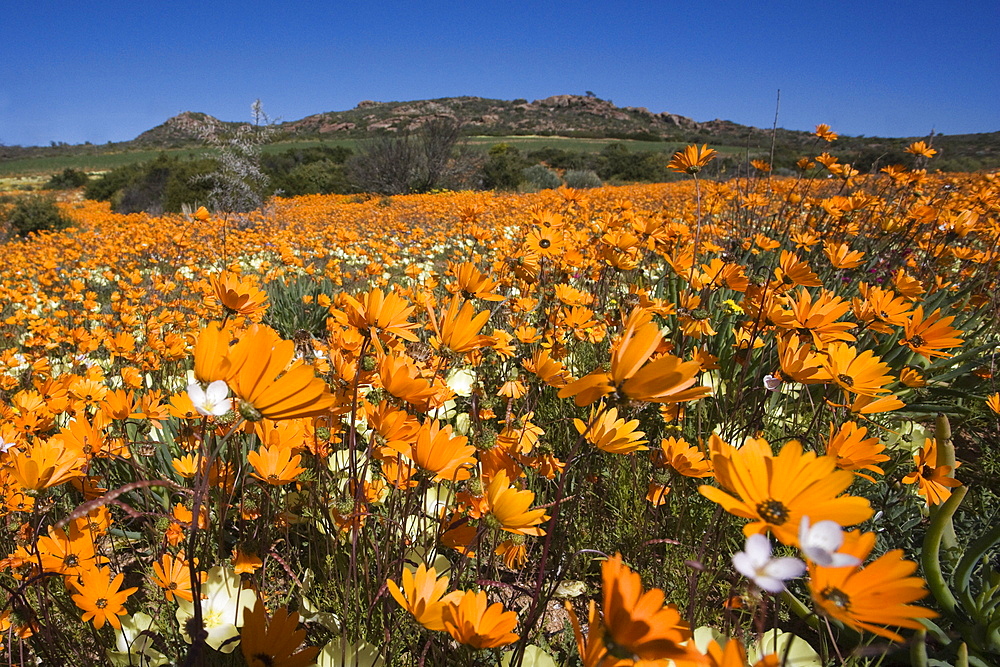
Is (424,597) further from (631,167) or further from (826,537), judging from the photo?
(631,167)

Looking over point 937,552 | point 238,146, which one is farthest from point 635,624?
point 238,146


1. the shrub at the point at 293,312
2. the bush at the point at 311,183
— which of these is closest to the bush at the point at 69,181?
the bush at the point at 311,183

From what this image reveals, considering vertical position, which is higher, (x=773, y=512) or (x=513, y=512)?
(x=773, y=512)

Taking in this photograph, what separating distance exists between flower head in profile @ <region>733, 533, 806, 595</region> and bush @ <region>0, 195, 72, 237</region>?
13.1 metres

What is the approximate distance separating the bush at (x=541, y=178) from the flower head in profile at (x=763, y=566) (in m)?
17.3

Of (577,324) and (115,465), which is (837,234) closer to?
(577,324)

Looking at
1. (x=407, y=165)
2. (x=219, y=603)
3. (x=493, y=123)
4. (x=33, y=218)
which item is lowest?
(x=219, y=603)

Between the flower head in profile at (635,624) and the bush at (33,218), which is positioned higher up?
the bush at (33,218)

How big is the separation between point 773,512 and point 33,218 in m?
13.8

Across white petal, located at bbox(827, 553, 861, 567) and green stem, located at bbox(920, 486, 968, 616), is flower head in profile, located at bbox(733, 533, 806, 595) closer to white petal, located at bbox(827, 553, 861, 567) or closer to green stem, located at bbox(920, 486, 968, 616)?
white petal, located at bbox(827, 553, 861, 567)

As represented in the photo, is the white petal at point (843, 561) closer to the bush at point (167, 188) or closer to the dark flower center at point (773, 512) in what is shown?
the dark flower center at point (773, 512)

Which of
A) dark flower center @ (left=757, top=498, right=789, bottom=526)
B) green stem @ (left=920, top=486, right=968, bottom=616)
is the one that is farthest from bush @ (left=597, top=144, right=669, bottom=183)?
dark flower center @ (left=757, top=498, right=789, bottom=526)

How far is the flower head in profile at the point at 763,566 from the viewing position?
0.44 metres

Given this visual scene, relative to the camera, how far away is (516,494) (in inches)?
34.1
